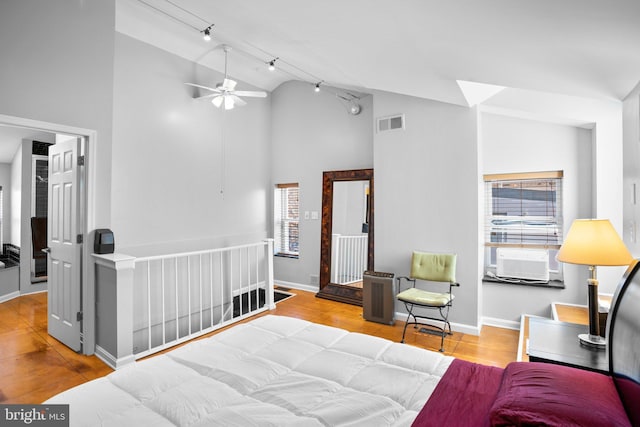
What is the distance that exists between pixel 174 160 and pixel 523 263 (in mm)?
4563

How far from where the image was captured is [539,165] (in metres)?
3.72

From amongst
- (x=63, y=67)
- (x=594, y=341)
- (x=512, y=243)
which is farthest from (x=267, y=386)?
(x=512, y=243)

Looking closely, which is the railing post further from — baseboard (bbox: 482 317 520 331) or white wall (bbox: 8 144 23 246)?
white wall (bbox: 8 144 23 246)

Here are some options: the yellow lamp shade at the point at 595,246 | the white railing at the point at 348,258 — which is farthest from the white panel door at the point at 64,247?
the yellow lamp shade at the point at 595,246

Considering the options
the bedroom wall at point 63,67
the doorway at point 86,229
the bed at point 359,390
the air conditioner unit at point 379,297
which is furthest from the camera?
the air conditioner unit at point 379,297

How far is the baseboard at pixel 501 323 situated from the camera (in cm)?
383

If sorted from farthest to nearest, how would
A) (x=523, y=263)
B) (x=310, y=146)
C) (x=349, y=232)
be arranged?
(x=310, y=146)
(x=349, y=232)
(x=523, y=263)

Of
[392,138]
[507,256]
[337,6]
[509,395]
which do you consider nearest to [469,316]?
[507,256]

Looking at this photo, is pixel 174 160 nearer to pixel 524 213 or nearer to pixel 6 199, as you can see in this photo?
pixel 6 199

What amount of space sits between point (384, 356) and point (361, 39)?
2132mm

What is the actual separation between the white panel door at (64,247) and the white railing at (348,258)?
332cm

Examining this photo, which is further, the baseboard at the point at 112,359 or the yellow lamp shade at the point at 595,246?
the baseboard at the point at 112,359

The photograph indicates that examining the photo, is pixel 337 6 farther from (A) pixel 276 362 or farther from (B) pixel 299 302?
(B) pixel 299 302

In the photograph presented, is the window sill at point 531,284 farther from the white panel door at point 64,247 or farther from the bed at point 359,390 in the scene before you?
the white panel door at point 64,247
